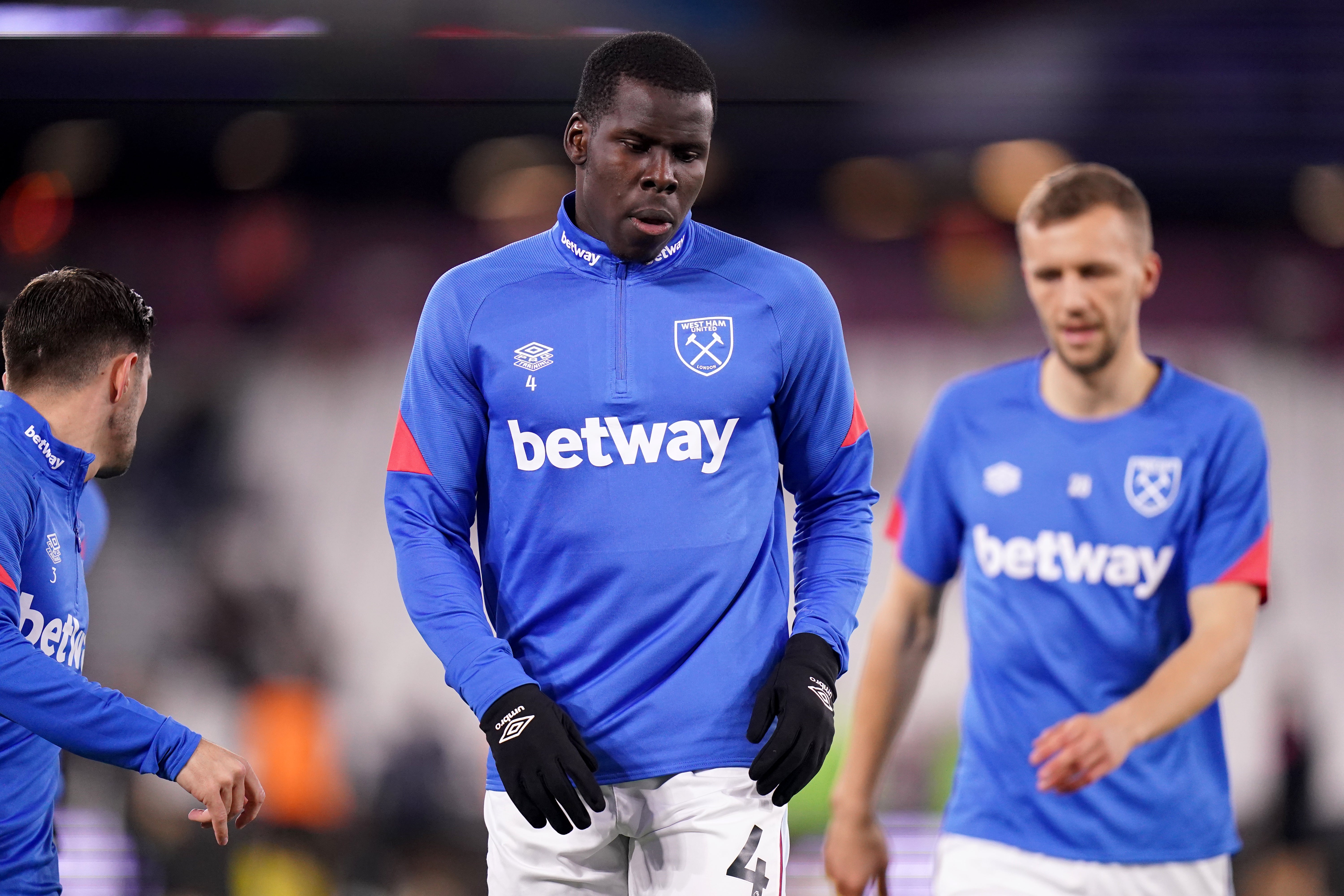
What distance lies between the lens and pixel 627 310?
55.9 inches

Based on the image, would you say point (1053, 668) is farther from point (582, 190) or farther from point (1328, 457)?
point (1328, 457)

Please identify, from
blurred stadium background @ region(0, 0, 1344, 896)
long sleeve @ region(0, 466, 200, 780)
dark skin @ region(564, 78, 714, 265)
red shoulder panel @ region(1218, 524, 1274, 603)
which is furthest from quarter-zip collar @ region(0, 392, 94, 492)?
red shoulder panel @ region(1218, 524, 1274, 603)

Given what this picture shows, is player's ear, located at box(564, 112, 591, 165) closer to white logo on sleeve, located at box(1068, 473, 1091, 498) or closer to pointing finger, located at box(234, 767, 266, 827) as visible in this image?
pointing finger, located at box(234, 767, 266, 827)

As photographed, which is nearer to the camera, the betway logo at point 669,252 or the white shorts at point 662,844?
the white shorts at point 662,844

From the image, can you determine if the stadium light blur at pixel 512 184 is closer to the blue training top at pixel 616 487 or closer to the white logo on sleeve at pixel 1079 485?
the white logo on sleeve at pixel 1079 485

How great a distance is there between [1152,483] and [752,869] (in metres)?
1.23

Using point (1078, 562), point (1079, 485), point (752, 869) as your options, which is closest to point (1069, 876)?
point (1078, 562)

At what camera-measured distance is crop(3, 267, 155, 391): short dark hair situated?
70.1 inches

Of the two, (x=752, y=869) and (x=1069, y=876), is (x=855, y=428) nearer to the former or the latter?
(x=752, y=869)

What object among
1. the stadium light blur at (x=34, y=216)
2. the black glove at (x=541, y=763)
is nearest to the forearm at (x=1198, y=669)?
the black glove at (x=541, y=763)

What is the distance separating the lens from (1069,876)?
204cm

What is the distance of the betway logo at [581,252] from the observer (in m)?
1.46

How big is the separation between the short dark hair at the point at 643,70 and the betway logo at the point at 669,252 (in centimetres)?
17

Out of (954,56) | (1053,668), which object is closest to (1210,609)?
(1053,668)
